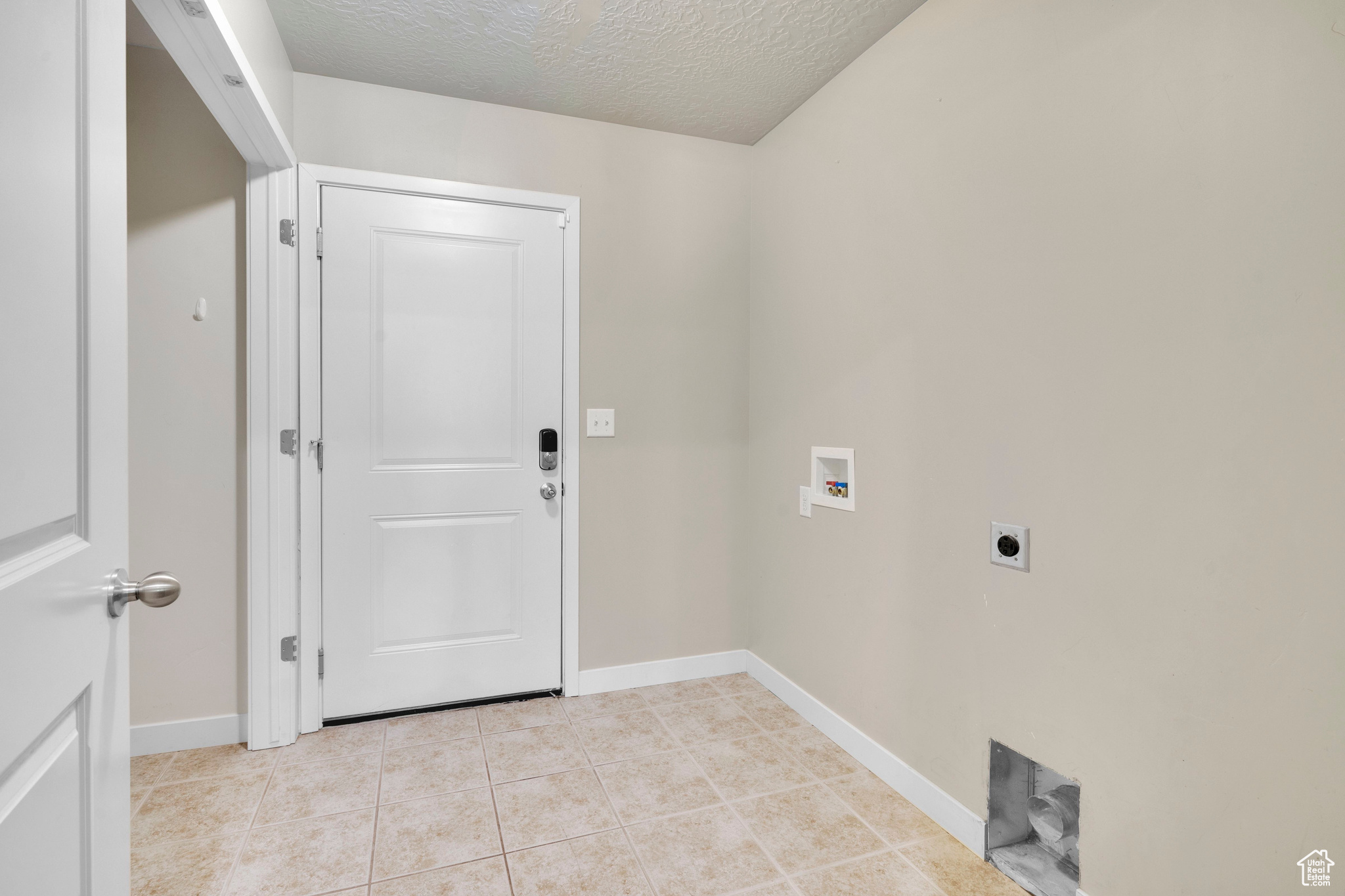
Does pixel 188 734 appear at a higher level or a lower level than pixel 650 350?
lower

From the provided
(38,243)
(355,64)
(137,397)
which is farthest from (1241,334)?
(137,397)

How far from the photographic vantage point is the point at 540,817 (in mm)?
1846

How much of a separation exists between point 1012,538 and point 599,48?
6.39ft

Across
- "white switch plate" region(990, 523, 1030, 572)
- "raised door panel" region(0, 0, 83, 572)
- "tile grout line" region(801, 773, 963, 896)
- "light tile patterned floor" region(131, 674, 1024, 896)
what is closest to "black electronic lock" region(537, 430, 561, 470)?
"light tile patterned floor" region(131, 674, 1024, 896)

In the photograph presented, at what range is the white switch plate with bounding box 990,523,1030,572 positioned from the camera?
159 cm

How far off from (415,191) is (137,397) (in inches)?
45.3

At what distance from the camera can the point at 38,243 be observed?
634mm

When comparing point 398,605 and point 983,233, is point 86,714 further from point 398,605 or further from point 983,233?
point 983,233

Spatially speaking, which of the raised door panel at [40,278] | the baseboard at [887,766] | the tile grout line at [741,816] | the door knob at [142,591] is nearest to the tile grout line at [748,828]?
the tile grout line at [741,816]

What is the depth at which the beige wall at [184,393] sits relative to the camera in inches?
83.4

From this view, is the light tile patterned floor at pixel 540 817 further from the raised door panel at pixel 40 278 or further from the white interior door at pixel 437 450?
the raised door panel at pixel 40 278

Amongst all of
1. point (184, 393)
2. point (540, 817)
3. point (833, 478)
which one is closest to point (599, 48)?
point (833, 478)

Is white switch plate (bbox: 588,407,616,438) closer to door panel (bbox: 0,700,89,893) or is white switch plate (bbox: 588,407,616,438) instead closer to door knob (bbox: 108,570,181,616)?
door knob (bbox: 108,570,181,616)

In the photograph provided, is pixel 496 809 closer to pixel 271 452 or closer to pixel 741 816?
pixel 741 816
